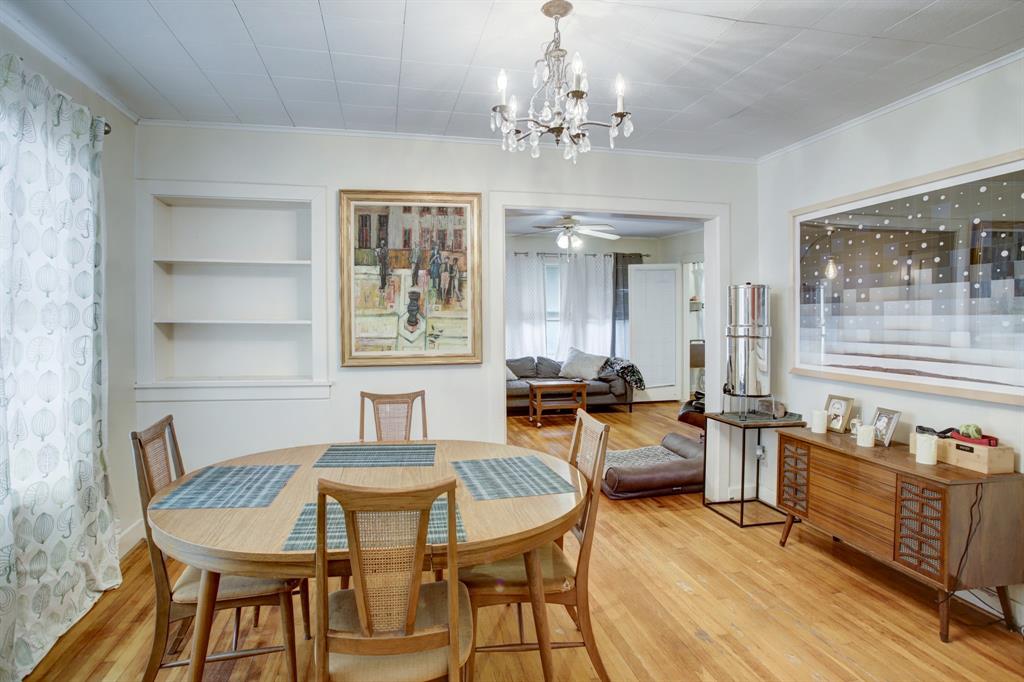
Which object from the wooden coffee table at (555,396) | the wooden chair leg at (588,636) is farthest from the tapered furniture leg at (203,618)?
the wooden coffee table at (555,396)

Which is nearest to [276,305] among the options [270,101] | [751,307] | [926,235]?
[270,101]

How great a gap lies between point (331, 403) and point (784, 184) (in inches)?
136

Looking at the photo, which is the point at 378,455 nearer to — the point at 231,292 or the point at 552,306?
the point at 231,292

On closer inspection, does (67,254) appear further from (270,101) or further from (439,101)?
(439,101)

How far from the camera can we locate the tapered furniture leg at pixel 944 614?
2.33 meters

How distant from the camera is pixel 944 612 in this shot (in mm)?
2336

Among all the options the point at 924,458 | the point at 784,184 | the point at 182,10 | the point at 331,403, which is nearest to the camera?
the point at 182,10

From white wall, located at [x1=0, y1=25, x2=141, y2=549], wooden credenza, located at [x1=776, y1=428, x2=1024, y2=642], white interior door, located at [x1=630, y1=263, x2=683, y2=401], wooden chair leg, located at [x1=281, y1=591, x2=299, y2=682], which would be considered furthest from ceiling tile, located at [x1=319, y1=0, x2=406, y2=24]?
white interior door, located at [x1=630, y1=263, x2=683, y2=401]

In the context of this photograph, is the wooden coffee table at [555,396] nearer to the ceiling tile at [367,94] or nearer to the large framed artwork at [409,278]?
the large framed artwork at [409,278]

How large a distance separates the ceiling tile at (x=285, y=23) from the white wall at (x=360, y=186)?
3.72 feet

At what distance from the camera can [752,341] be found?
12.2 feet

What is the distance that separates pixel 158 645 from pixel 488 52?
262 centimetres

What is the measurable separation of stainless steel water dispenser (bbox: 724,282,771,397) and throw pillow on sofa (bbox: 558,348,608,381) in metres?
3.96

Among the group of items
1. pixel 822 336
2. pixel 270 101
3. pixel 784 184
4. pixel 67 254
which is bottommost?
pixel 822 336
